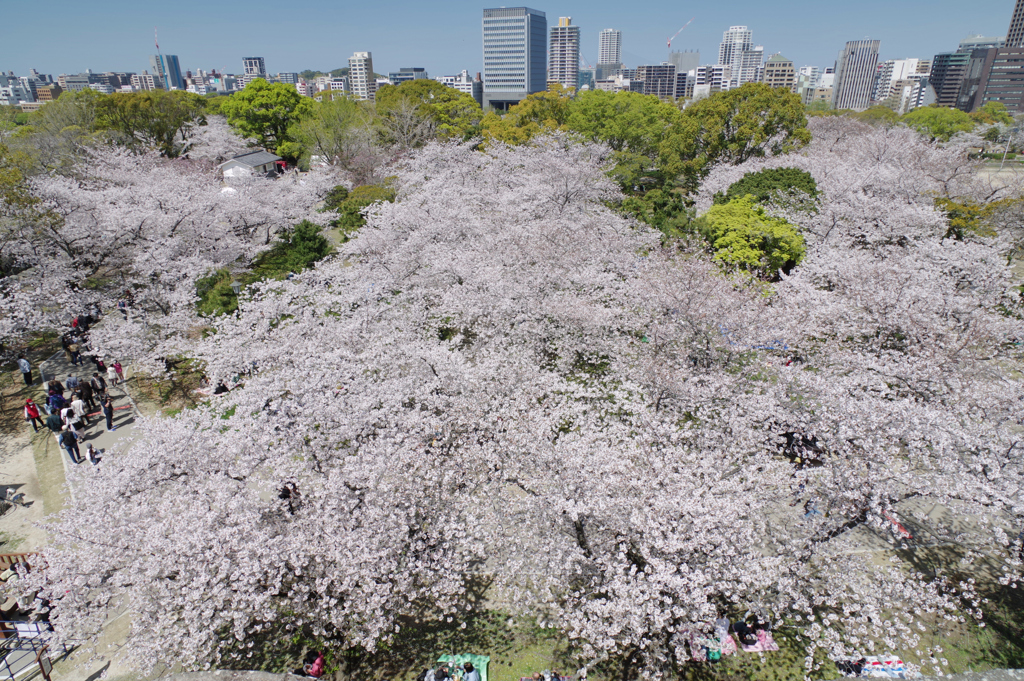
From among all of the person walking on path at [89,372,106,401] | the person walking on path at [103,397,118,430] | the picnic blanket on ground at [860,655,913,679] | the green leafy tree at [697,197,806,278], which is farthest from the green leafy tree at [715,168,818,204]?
the person walking on path at [89,372,106,401]

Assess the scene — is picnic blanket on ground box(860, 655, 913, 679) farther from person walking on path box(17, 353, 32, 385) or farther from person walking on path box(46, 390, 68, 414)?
person walking on path box(17, 353, 32, 385)

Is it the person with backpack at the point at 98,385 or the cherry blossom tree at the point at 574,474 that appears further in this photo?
the person with backpack at the point at 98,385

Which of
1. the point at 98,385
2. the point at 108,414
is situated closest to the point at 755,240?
the point at 108,414

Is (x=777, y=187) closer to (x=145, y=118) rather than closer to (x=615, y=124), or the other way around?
(x=615, y=124)

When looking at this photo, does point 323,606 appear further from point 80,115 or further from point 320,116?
point 80,115

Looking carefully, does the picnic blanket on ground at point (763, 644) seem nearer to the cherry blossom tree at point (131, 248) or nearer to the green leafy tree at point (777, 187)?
the cherry blossom tree at point (131, 248)

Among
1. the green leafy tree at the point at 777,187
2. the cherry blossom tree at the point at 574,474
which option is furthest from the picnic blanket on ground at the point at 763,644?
the green leafy tree at the point at 777,187

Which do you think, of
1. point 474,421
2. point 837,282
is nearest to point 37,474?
point 474,421
